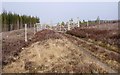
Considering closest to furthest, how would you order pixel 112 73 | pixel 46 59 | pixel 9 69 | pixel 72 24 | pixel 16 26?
pixel 112 73
pixel 9 69
pixel 46 59
pixel 72 24
pixel 16 26

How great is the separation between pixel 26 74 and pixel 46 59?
2600 mm

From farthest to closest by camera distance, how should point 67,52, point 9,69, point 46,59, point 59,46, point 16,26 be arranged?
point 16,26 < point 59,46 < point 67,52 < point 46,59 < point 9,69

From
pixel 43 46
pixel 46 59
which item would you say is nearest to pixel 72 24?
pixel 43 46

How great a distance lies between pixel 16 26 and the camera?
66.2 meters

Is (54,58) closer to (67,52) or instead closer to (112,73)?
(67,52)

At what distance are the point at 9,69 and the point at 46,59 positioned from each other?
2.21m

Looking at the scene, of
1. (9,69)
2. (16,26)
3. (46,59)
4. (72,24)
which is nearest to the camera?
(9,69)

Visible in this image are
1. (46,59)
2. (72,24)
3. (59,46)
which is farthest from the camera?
(72,24)

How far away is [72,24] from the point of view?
49.3 m

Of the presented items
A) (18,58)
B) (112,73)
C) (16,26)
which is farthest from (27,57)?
(16,26)

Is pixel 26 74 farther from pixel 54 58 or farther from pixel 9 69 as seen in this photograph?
pixel 54 58

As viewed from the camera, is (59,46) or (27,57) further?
(59,46)

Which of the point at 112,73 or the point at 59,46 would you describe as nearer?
the point at 112,73

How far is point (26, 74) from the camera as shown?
1251 centimetres
